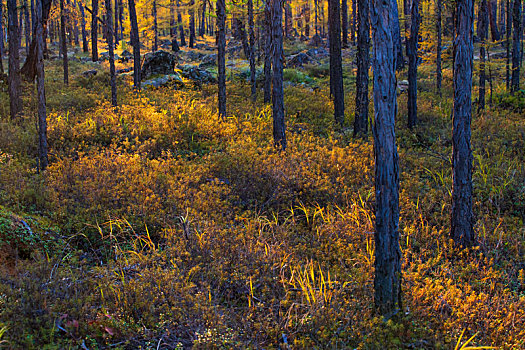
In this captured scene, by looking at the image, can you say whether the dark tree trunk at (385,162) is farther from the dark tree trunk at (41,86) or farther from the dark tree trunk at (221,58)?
the dark tree trunk at (221,58)

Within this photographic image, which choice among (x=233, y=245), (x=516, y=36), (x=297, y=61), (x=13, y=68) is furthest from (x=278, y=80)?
(x=297, y=61)

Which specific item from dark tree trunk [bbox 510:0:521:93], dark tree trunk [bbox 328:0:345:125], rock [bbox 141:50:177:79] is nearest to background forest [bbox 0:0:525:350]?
dark tree trunk [bbox 328:0:345:125]

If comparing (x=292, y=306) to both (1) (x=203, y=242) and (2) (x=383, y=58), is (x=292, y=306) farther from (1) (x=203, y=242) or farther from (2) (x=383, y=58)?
(2) (x=383, y=58)

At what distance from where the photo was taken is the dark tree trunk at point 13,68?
1216 cm

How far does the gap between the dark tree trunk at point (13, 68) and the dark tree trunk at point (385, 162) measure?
12457 mm

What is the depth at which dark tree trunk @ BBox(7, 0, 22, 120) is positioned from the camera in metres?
12.2

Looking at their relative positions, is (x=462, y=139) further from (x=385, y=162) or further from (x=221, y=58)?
(x=221, y=58)

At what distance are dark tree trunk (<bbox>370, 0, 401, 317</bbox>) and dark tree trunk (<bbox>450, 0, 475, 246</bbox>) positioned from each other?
7.28 ft

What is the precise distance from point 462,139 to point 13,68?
13.8 m

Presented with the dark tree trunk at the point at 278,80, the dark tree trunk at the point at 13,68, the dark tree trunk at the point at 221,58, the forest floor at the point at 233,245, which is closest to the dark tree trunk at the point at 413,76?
the forest floor at the point at 233,245

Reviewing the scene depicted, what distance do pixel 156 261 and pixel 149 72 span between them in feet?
57.5

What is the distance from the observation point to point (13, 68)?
12414 mm

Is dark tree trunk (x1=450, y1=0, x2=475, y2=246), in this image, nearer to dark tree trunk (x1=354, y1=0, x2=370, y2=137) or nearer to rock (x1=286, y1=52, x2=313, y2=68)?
dark tree trunk (x1=354, y1=0, x2=370, y2=137)

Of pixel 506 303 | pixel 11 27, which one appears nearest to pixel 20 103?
pixel 11 27
